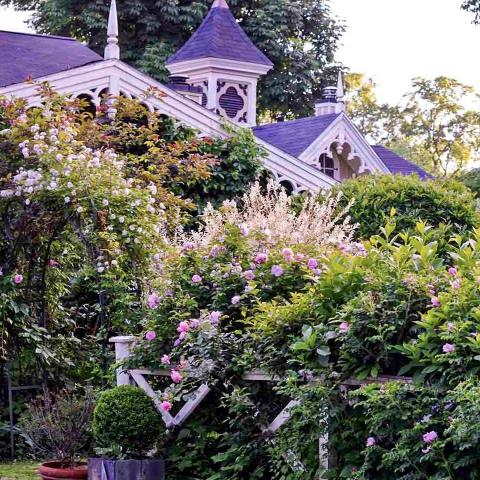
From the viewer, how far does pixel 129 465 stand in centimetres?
783

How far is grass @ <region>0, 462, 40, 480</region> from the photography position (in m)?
9.56

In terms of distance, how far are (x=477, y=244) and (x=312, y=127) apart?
48.4 feet

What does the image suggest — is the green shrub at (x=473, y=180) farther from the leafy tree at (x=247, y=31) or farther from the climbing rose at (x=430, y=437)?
the climbing rose at (x=430, y=437)

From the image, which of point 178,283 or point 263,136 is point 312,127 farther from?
point 178,283

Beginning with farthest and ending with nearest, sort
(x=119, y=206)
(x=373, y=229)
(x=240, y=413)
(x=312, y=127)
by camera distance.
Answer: (x=312, y=127) < (x=373, y=229) < (x=119, y=206) < (x=240, y=413)

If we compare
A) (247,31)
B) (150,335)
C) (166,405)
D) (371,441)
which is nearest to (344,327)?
(371,441)

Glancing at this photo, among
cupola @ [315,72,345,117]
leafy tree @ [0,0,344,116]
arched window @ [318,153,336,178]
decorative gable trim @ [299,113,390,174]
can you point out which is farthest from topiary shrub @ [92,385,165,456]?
leafy tree @ [0,0,344,116]

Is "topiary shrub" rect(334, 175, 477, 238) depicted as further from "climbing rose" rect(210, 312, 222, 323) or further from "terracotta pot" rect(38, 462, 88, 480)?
"climbing rose" rect(210, 312, 222, 323)

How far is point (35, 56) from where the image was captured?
58.7 ft

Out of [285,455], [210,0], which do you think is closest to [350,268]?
[285,455]

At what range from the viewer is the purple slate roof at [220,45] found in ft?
74.7

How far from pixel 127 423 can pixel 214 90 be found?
1540cm

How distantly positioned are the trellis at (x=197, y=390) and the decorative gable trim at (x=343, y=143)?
11.9m

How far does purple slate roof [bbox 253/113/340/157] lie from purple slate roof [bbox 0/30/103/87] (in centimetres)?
415
